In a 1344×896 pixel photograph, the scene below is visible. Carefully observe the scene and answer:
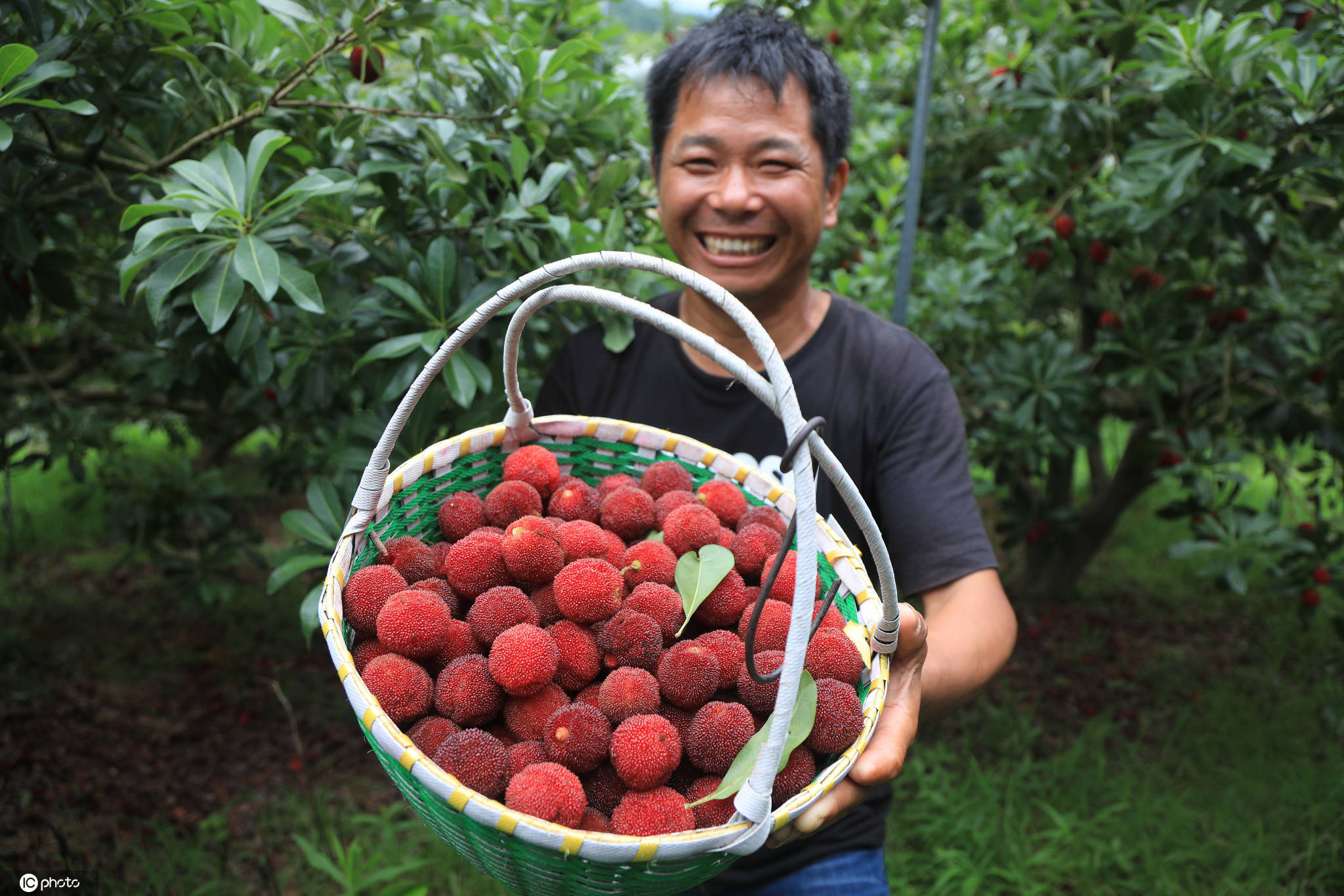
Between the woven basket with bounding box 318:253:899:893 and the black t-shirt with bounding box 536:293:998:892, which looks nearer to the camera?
the woven basket with bounding box 318:253:899:893

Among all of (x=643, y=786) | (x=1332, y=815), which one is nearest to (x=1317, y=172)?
(x=1332, y=815)

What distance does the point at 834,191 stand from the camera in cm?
169

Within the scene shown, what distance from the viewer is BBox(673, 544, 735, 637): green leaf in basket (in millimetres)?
969

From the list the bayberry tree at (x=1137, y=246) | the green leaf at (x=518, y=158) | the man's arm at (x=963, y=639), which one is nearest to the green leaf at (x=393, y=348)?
the green leaf at (x=518, y=158)

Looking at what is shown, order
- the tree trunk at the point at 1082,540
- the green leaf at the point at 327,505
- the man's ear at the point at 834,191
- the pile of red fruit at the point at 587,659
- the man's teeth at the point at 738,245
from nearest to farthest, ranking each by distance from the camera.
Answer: the pile of red fruit at the point at 587,659 → the green leaf at the point at 327,505 → the man's teeth at the point at 738,245 → the man's ear at the point at 834,191 → the tree trunk at the point at 1082,540

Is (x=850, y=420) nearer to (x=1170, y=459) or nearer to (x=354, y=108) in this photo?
(x=354, y=108)

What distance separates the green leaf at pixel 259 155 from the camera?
1.20 metres

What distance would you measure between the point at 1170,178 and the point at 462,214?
151 cm

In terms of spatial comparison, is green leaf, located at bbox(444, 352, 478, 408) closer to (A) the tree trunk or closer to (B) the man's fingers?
(B) the man's fingers

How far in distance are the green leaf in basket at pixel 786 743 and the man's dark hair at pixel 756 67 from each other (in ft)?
3.38

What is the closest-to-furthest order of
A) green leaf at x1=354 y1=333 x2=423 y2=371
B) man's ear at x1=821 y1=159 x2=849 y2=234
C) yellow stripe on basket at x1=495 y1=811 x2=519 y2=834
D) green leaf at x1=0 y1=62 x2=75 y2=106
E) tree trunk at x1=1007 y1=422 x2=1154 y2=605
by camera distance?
yellow stripe on basket at x1=495 y1=811 x2=519 y2=834, green leaf at x1=0 y1=62 x2=75 y2=106, green leaf at x1=354 y1=333 x2=423 y2=371, man's ear at x1=821 y1=159 x2=849 y2=234, tree trunk at x1=1007 y1=422 x2=1154 y2=605

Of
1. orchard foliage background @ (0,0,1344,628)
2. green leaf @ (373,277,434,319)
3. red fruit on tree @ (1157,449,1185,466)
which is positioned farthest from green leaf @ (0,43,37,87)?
red fruit on tree @ (1157,449,1185,466)

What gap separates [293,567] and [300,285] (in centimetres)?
45

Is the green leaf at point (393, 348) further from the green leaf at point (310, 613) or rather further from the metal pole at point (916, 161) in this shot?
the metal pole at point (916, 161)
